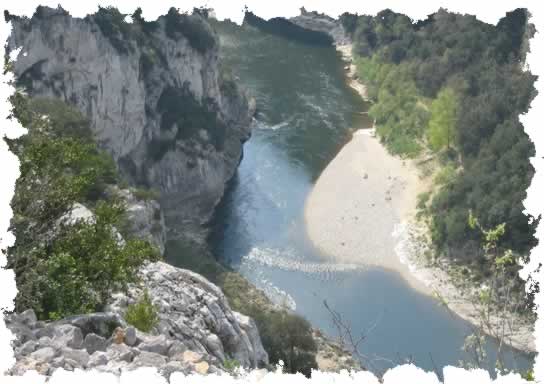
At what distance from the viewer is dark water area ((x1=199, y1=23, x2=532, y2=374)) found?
50469 millimetres

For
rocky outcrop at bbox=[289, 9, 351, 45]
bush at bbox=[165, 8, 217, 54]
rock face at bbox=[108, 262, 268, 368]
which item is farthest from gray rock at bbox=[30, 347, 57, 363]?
rocky outcrop at bbox=[289, 9, 351, 45]

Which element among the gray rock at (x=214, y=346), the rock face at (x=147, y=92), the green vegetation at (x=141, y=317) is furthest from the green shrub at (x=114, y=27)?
the green vegetation at (x=141, y=317)

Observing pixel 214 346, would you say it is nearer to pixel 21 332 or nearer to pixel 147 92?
pixel 21 332

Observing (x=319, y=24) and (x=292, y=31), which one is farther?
(x=319, y=24)

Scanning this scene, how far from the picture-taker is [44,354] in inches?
400

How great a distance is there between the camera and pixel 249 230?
64500 millimetres

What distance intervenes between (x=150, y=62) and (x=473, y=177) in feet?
104

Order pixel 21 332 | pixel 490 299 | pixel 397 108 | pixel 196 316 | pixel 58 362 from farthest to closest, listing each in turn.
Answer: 1. pixel 397 108
2. pixel 196 316
3. pixel 21 332
4. pixel 58 362
5. pixel 490 299

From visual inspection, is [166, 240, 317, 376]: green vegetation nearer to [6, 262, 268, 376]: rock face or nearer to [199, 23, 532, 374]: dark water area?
[199, 23, 532, 374]: dark water area

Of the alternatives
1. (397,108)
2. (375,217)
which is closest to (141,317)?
(375,217)

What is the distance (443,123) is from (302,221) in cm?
1903

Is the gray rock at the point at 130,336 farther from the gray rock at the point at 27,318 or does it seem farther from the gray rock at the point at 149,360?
the gray rock at the point at 27,318

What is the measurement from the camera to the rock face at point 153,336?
33.8 feet

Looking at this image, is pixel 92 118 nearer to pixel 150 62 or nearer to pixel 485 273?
pixel 150 62
